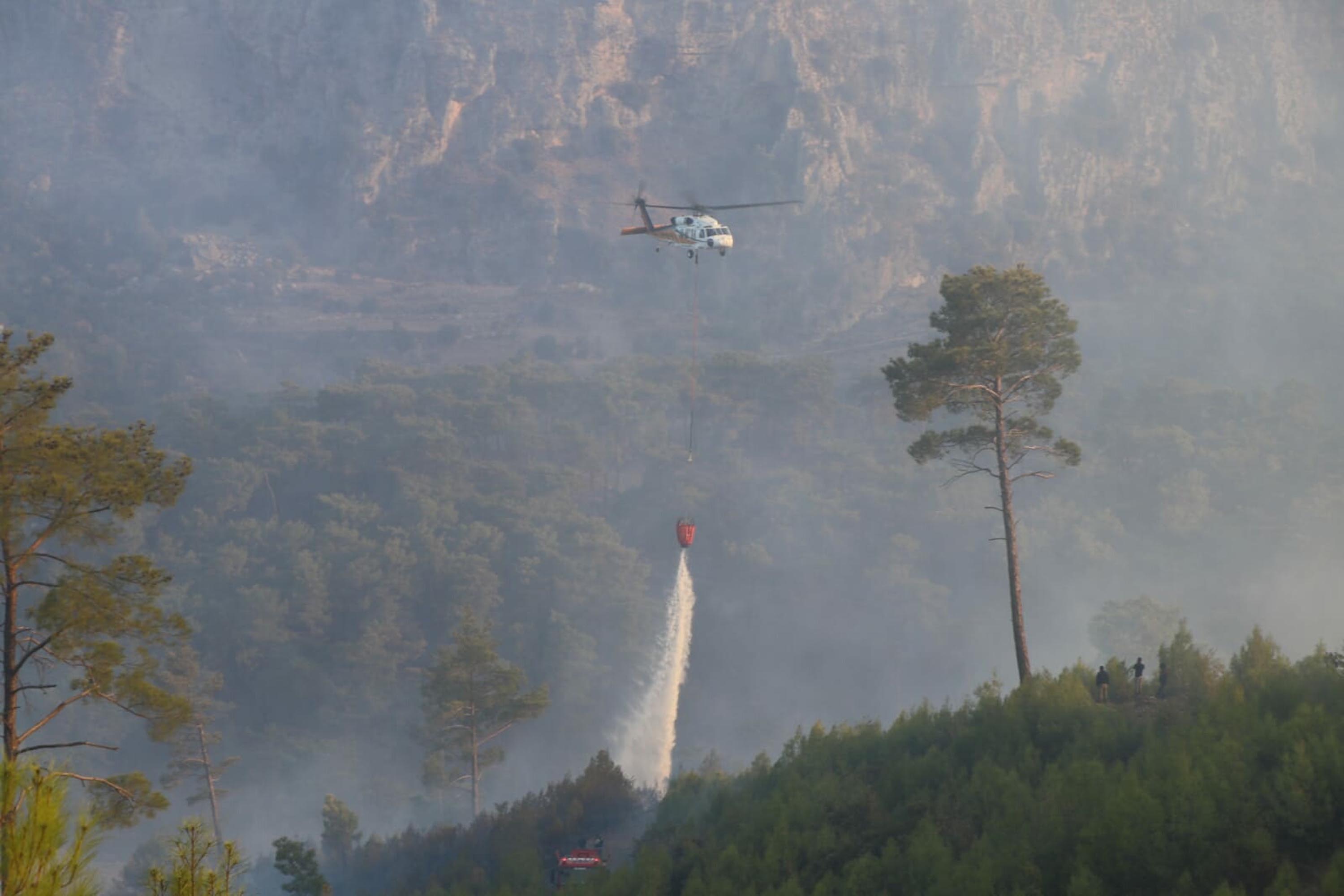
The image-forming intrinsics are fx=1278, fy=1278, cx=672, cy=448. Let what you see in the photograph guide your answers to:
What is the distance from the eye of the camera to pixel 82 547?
19469 mm

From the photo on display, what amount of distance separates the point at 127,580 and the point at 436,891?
11884 mm

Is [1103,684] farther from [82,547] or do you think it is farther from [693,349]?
[693,349]

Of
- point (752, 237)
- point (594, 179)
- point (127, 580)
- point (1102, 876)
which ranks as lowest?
point (1102, 876)

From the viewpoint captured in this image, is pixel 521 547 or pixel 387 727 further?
pixel 521 547

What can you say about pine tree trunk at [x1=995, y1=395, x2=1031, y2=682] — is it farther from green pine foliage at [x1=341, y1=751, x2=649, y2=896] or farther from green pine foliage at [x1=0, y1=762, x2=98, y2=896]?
green pine foliage at [x1=0, y1=762, x2=98, y2=896]

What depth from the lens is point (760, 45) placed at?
184875mm

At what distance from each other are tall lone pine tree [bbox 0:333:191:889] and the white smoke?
51633 mm

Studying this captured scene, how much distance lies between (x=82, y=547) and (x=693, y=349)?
371ft

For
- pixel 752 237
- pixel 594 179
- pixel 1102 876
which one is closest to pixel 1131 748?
pixel 1102 876

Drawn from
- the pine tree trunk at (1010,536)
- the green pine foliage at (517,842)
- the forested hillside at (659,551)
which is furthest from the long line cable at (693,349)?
the green pine foliage at (517,842)

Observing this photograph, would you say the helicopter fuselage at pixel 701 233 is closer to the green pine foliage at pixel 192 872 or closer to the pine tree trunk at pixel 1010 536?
the pine tree trunk at pixel 1010 536

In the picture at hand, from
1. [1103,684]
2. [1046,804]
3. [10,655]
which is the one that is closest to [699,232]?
[1103,684]

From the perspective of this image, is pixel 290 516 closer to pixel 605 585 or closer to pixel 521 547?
pixel 521 547

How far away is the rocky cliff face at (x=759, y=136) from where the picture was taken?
561 feet
